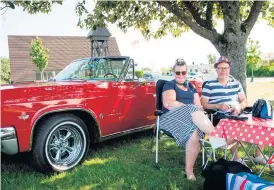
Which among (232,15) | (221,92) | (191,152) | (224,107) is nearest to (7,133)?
(191,152)

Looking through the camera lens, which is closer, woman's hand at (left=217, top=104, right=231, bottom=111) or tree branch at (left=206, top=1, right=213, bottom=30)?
woman's hand at (left=217, top=104, right=231, bottom=111)

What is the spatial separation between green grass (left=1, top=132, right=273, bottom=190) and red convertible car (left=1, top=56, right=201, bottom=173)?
230 mm

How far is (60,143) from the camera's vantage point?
401cm

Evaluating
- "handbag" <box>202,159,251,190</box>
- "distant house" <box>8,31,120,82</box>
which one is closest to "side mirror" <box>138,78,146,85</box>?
"handbag" <box>202,159,251,190</box>

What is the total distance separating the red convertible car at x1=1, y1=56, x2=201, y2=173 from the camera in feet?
11.4

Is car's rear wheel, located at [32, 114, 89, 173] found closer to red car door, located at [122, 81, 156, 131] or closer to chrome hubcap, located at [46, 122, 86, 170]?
chrome hubcap, located at [46, 122, 86, 170]

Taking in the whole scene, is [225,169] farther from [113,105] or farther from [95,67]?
[95,67]

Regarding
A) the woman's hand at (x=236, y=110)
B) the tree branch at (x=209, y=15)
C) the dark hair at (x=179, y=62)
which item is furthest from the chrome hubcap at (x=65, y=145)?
the tree branch at (x=209, y=15)

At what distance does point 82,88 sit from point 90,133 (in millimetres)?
752

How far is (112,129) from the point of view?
15.1 feet

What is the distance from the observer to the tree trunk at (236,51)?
24.0 ft

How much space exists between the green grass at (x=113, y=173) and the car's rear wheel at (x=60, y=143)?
0.14 m

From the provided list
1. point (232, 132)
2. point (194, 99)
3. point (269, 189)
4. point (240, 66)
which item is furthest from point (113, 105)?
point (240, 66)

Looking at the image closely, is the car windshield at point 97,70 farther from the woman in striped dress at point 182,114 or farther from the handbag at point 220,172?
the handbag at point 220,172
